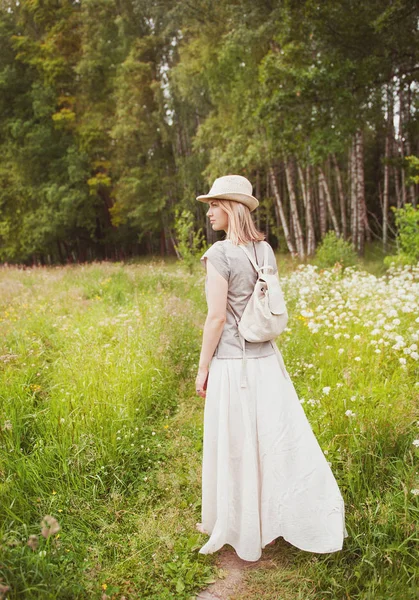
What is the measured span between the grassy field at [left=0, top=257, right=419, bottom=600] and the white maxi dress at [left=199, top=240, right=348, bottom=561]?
8.3 inches

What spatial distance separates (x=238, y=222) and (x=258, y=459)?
1508 mm

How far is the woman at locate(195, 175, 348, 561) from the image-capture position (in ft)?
8.23

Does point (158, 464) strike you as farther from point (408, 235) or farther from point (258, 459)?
point (408, 235)

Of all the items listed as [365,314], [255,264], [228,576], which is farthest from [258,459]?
[365,314]

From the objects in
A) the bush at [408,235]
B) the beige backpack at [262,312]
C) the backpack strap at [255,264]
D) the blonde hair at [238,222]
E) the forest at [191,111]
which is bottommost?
the bush at [408,235]

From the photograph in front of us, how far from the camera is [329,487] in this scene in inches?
101

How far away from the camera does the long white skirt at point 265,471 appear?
252 cm

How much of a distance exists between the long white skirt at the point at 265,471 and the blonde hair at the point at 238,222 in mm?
773

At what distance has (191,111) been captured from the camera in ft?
69.6

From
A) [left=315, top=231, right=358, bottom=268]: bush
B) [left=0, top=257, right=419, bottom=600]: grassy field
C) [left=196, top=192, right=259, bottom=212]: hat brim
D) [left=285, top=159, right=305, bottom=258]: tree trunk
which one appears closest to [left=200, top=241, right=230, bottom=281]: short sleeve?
[left=196, top=192, right=259, bottom=212]: hat brim

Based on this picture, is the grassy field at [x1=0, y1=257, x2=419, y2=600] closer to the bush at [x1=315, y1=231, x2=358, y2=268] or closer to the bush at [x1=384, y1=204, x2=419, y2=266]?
the bush at [x1=384, y1=204, x2=419, y2=266]

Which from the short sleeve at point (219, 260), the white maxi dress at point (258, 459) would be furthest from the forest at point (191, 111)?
the white maxi dress at point (258, 459)

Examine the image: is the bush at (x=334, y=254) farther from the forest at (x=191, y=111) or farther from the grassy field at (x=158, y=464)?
the grassy field at (x=158, y=464)

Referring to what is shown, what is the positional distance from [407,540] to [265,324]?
1.48 metres
